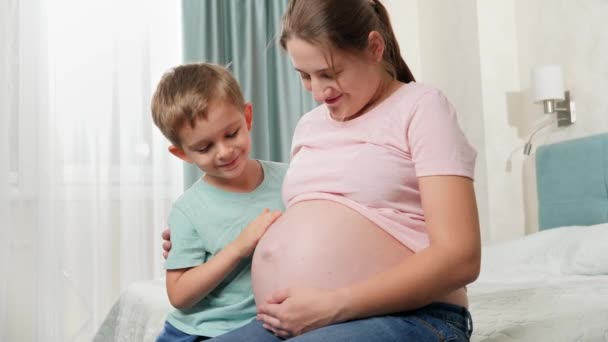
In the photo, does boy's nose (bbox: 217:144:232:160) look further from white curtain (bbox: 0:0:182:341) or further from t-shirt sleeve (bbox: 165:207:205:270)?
white curtain (bbox: 0:0:182:341)

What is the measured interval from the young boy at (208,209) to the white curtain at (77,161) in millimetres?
2106

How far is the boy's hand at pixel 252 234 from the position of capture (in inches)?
46.1

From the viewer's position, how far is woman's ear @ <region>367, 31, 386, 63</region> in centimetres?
111

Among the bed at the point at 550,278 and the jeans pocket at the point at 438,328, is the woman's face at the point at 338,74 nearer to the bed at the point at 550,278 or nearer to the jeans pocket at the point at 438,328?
the jeans pocket at the point at 438,328

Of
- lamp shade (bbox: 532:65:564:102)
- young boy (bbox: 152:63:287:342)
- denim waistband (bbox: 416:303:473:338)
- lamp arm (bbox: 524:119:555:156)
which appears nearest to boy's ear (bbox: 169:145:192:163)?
Result: young boy (bbox: 152:63:287:342)

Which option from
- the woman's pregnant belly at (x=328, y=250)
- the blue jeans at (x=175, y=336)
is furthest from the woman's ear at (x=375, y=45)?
the blue jeans at (x=175, y=336)

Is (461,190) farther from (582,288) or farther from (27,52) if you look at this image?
(27,52)

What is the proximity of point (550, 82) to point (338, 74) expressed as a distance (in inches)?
90.0

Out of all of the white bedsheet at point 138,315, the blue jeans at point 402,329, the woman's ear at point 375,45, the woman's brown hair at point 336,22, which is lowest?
the white bedsheet at point 138,315

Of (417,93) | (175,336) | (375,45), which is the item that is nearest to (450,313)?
(417,93)

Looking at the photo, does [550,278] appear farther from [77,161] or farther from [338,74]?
[77,161]

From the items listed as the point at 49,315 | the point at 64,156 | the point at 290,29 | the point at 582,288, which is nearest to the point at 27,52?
the point at 64,156

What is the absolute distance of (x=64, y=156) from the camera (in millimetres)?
3324

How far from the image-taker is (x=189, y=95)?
4.10 feet
